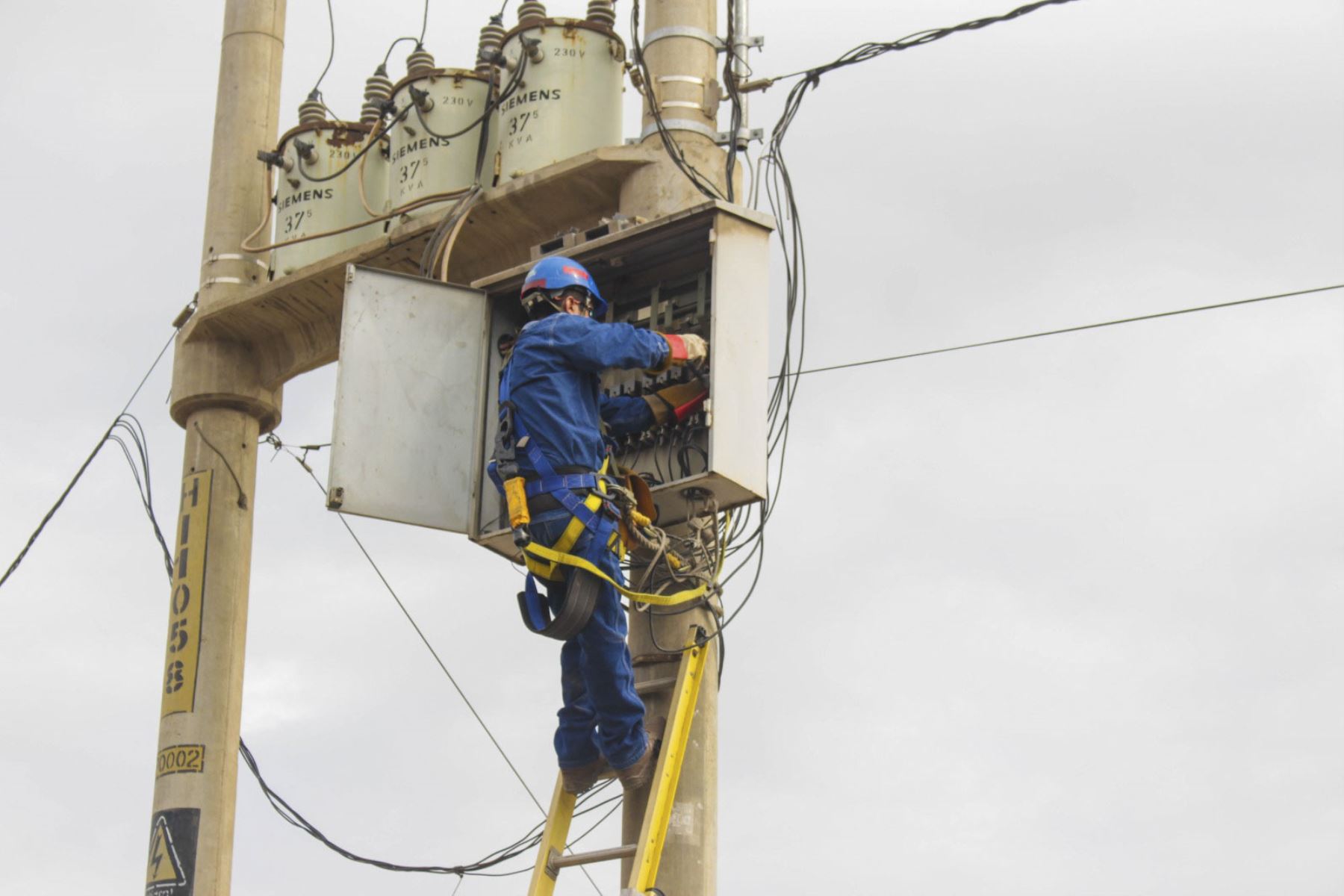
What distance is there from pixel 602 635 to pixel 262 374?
13.6ft

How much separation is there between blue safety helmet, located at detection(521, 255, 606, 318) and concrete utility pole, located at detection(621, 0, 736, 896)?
0.65 metres

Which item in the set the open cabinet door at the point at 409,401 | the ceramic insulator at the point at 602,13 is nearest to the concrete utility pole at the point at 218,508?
the ceramic insulator at the point at 602,13

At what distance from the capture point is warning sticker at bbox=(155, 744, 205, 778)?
10.5 metres

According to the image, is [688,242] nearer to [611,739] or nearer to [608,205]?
[608,205]

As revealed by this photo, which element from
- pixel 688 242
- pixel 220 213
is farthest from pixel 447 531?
pixel 220 213

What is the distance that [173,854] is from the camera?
10375 mm

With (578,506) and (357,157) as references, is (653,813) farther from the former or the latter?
(357,157)

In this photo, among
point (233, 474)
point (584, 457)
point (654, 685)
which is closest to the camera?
point (584, 457)

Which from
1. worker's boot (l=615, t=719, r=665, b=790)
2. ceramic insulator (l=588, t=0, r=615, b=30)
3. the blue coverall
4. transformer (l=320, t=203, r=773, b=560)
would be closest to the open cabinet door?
transformer (l=320, t=203, r=773, b=560)

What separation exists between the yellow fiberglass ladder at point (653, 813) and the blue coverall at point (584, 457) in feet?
0.43

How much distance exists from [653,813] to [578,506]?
3.57ft

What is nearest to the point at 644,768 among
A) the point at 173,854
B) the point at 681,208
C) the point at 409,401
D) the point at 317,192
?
the point at 409,401

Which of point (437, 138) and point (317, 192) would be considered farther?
point (317, 192)

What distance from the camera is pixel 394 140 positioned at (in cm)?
1054
